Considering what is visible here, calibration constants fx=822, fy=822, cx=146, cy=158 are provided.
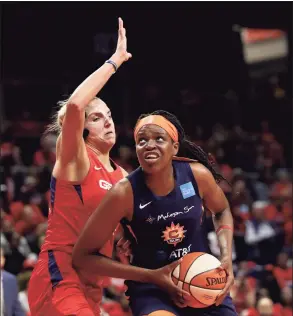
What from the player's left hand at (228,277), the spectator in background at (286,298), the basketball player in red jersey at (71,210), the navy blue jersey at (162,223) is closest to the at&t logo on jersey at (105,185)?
the basketball player in red jersey at (71,210)

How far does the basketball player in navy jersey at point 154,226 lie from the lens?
4035 mm

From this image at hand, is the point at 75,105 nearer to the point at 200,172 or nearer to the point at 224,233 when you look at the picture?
the point at 200,172

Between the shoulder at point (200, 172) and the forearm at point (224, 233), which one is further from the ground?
the shoulder at point (200, 172)

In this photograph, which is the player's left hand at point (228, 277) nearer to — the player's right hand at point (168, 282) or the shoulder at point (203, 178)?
Answer: the player's right hand at point (168, 282)

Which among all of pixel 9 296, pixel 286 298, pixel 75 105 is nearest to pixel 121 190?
pixel 75 105

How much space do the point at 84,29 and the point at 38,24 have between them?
0.80m

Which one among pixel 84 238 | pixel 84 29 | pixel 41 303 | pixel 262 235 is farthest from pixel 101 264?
pixel 84 29

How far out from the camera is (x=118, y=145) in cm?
1328

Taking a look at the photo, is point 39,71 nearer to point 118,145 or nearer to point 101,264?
point 118,145

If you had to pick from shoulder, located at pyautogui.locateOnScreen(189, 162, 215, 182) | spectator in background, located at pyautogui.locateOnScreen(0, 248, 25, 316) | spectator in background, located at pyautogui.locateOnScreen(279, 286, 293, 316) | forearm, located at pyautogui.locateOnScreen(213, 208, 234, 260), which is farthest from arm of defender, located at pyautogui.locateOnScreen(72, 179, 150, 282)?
spectator in background, located at pyautogui.locateOnScreen(279, 286, 293, 316)

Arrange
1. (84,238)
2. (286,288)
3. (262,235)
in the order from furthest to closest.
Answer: (262,235), (286,288), (84,238)

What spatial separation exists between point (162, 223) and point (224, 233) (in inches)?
18.9

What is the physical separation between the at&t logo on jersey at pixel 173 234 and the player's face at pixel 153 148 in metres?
0.30

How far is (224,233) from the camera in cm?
443
